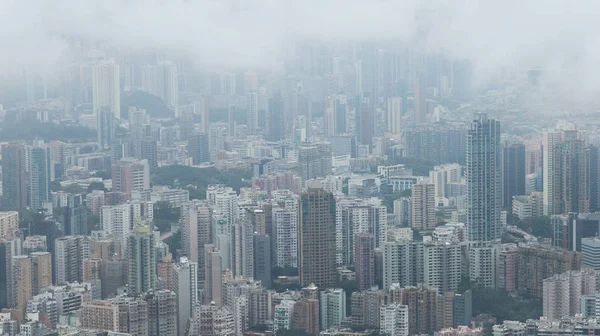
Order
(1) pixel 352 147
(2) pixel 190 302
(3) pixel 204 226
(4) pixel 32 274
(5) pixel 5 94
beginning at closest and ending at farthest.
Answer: (2) pixel 190 302 < (4) pixel 32 274 < (3) pixel 204 226 < (5) pixel 5 94 < (1) pixel 352 147

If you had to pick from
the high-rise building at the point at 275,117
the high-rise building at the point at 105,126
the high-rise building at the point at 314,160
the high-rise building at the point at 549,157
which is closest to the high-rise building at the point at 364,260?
the high-rise building at the point at 549,157

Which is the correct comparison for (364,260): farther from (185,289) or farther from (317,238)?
(185,289)

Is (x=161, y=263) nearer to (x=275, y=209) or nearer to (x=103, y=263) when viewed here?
(x=103, y=263)

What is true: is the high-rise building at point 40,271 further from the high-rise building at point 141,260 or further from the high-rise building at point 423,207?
the high-rise building at point 423,207

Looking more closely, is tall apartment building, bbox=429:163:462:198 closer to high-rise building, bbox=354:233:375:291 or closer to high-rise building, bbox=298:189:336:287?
high-rise building, bbox=298:189:336:287

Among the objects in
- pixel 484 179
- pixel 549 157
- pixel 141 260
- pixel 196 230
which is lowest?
pixel 141 260

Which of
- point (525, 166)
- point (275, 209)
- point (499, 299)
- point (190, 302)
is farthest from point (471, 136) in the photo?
point (190, 302)

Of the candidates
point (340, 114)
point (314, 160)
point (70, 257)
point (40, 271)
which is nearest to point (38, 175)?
point (314, 160)
